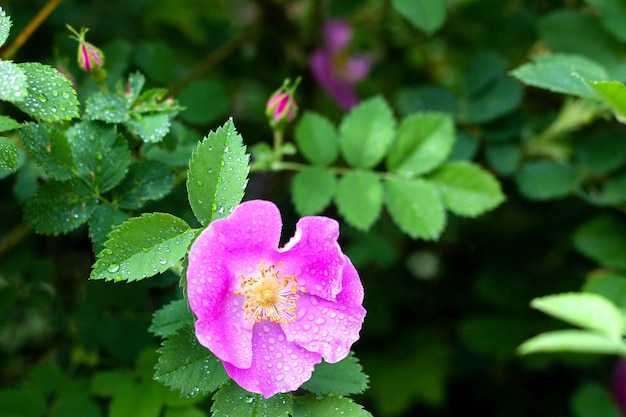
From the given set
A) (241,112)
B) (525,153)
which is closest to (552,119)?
(525,153)

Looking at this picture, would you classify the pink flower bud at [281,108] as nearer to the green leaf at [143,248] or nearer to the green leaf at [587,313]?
the green leaf at [143,248]

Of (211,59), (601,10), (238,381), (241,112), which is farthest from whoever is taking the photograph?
(241,112)

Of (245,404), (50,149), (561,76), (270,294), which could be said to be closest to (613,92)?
(561,76)

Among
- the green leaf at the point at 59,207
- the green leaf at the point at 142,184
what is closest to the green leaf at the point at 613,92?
the green leaf at the point at 142,184

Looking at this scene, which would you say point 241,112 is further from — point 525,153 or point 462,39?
point 525,153

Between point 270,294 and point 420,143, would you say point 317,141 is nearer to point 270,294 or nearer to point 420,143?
point 420,143

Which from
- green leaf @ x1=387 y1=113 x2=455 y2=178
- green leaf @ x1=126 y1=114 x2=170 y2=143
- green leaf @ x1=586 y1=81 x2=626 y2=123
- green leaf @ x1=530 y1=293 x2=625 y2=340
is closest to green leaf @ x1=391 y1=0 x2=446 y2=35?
green leaf @ x1=387 y1=113 x2=455 y2=178
